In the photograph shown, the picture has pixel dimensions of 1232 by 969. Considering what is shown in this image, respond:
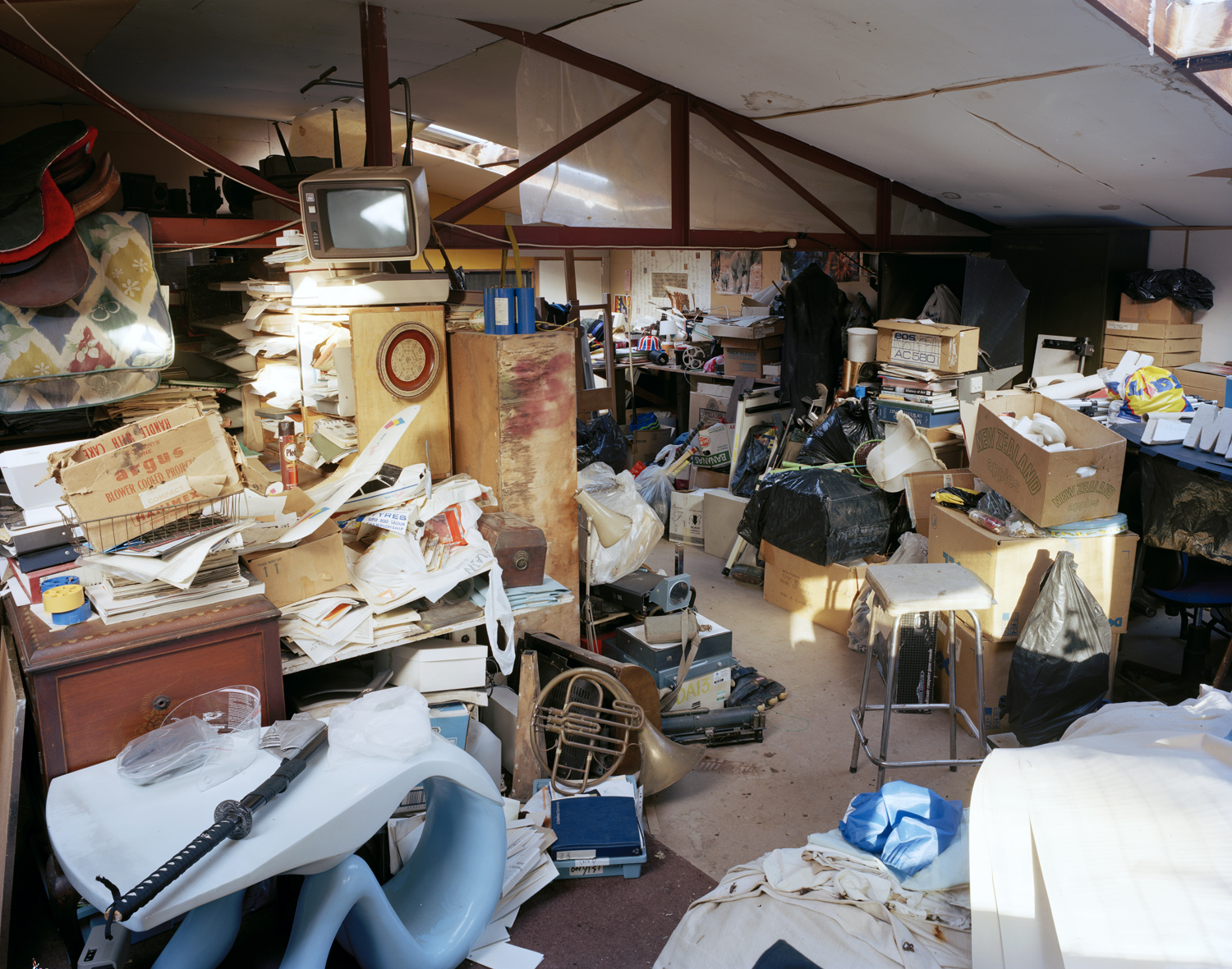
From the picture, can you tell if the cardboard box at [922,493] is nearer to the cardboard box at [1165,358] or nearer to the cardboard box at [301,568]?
the cardboard box at [1165,358]

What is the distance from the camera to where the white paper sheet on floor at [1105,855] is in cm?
150

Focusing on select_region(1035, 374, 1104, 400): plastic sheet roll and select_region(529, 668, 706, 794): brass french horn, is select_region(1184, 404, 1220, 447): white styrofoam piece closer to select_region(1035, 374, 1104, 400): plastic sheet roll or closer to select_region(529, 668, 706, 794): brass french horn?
select_region(1035, 374, 1104, 400): plastic sheet roll

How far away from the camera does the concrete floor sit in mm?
2932

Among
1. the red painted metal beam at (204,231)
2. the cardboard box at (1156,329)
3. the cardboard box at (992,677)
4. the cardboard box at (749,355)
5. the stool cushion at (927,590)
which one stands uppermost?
the red painted metal beam at (204,231)

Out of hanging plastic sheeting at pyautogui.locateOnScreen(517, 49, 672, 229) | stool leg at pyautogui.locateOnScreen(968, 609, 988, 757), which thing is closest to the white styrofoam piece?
stool leg at pyautogui.locateOnScreen(968, 609, 988, 757)

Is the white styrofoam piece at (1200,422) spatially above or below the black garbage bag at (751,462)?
above

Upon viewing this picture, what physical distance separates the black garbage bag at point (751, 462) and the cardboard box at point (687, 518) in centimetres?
27

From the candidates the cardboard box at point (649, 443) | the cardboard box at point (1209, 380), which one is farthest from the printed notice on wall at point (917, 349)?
the cardboard box at point (649, 443)

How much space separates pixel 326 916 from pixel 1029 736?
2625 mm

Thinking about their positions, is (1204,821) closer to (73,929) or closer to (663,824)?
(663,824)

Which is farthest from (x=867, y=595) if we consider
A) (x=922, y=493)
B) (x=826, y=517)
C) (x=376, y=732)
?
(x=376, y=732)

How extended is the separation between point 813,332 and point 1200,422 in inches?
103

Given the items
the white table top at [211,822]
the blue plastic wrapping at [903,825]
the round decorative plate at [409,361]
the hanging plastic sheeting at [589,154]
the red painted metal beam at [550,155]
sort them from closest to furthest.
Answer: the white table top at [211,822]
the blue plastic wrapping at [903,825]
the round decorative plate at [409,361]
the red painted metal beam at [550,155]
the hanging plastic sheeting at [589,154]

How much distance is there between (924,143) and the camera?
4262 mm
